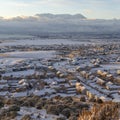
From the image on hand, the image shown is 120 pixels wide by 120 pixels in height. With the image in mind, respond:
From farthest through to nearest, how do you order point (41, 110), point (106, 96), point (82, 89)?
point (82, 89) → point (106, 96) → point (41, 110)

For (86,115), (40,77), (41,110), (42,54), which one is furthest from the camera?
(42,54)

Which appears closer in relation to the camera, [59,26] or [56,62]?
[56,62]

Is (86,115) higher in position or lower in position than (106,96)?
higher

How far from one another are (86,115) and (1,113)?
7.77 m

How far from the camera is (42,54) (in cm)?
6391

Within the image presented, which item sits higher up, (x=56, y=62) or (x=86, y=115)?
(x=86, y=115)

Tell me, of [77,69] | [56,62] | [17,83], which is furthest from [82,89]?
[56,62]

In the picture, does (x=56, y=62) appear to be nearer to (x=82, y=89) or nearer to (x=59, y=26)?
(x=82, y=89)

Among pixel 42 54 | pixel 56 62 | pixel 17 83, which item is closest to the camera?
pixel 17 83

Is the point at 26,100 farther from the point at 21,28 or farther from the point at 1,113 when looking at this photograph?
the point at 21,28

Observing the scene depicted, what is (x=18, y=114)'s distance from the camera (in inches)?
684

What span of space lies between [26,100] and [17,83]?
1070 cm

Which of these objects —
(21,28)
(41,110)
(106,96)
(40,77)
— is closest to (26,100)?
(41,110)

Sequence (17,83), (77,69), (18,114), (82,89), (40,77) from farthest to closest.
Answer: (77,69) → (40,77) → (17,83) → (82,89) → (18,114)
